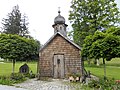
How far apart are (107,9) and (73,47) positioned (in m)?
18.0

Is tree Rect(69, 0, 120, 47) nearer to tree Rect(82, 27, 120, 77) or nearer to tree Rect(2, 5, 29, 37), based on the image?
tree Rect(82, 27, 120, 77)

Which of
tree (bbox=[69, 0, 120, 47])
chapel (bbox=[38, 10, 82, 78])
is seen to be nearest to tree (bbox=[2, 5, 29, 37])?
tree (bbox=[69, 0, 120, 47])

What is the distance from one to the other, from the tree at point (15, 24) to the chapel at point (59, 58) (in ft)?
127

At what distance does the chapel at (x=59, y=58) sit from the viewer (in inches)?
754

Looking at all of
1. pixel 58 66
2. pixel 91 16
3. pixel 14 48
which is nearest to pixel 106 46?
pixel 58 66

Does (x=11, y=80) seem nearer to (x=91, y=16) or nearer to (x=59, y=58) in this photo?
(x=59, y=58)

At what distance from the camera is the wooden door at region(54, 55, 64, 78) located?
19277mm

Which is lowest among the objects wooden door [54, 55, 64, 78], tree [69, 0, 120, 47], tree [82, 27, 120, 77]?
wooden door [54, 55, 64, 78]

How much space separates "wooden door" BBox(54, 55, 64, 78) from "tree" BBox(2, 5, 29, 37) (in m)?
39.4

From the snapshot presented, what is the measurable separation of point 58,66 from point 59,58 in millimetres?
809

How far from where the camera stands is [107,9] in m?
34.5

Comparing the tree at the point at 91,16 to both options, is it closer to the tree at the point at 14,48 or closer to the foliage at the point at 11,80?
the tree at the point at 14,48

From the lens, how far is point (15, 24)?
190 feet

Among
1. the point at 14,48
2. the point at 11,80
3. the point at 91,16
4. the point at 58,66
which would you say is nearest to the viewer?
the point at 11,80
